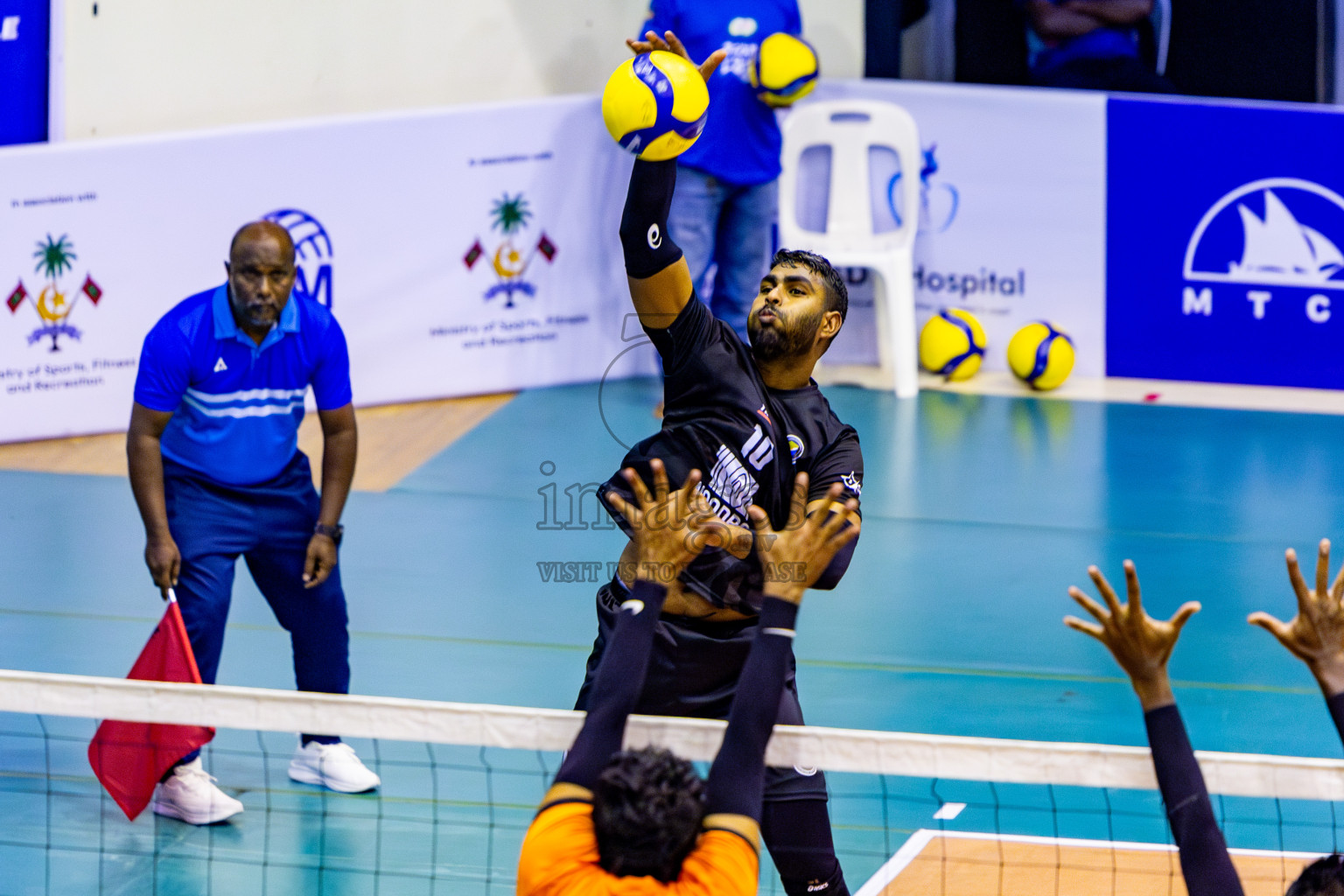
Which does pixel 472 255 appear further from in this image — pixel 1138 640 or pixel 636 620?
pixel 1138 640

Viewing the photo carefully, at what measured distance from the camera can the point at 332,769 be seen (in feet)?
20.3

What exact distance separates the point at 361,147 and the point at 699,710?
7.04 m

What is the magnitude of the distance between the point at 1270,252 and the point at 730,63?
421 cm

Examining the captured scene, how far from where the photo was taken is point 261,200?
10625 mm

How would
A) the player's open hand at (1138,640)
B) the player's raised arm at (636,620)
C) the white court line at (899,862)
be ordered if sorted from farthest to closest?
1. the white court line at (899,862)
2. the player's raised arm at (636,620)
3. the player's open hand at (1138,640)

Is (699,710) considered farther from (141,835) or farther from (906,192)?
(906,192)

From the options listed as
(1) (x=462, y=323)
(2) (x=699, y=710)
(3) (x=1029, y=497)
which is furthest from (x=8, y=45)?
(2) (x=699, y=710)

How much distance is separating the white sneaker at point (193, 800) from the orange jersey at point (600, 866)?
2.73 meters

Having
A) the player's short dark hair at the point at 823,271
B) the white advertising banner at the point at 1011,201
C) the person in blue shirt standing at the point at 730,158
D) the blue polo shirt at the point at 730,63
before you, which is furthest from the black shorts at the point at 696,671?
the white advertising banner at the point at 1011,201

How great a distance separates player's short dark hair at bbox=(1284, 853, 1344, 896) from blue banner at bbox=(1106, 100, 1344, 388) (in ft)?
30.2

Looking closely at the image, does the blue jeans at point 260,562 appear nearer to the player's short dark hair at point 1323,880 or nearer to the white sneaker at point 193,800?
the white sneaker at point 193,800

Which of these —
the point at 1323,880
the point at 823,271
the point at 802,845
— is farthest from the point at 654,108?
the point at 1323,880

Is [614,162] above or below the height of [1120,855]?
above

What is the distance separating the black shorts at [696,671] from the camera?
4.77 m
